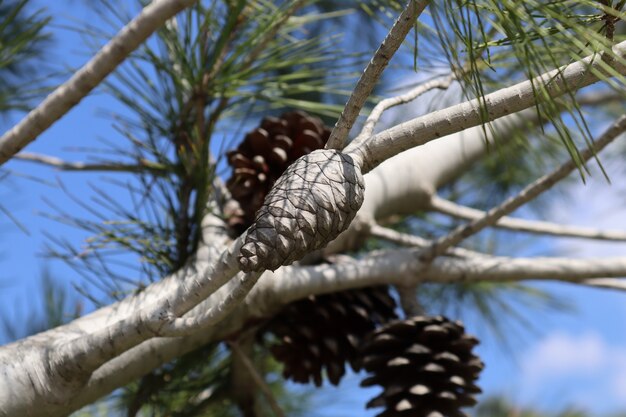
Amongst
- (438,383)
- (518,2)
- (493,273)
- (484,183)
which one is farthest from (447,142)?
(518,2)

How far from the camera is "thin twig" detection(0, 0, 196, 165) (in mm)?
558

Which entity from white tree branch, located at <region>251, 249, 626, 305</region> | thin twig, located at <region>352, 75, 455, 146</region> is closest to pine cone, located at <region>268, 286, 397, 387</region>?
white tree branch, located at <region>251, 249, 626, 305</region>

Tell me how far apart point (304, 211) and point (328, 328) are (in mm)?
407

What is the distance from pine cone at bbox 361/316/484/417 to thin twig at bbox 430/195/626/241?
0.54 feet

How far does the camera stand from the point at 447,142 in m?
1.05

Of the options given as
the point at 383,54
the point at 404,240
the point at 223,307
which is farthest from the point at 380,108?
the point at 404,240

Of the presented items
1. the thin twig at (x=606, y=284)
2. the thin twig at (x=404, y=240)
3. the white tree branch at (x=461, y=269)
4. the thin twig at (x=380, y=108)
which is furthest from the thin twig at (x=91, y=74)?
the thin twig at (x=606, y=284)

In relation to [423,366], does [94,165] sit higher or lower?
higher

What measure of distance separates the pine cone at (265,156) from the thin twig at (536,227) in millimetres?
222

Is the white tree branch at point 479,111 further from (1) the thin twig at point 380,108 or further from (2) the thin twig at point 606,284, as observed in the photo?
(2) the thin twig at point 606,284

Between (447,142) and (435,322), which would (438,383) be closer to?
(435,322)

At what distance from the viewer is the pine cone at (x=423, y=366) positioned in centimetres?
76

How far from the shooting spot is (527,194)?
67cm

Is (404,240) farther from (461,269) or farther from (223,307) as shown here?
(223,307)
